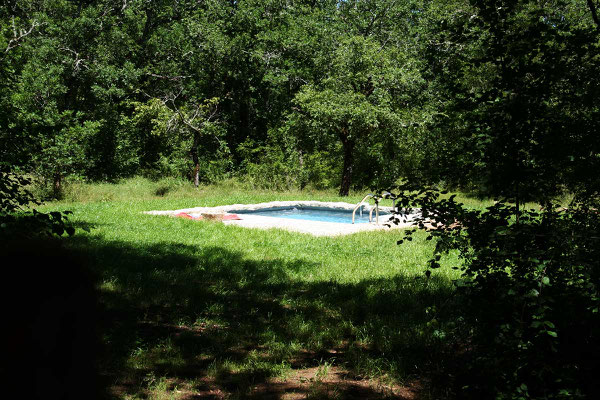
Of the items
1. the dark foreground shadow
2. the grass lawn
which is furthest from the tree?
the dark foreground shadow

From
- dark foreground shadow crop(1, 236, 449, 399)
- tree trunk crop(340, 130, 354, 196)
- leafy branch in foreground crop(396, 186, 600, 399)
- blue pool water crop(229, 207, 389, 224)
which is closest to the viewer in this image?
leafy branch in foreground crop(396, 186, 600, 399)

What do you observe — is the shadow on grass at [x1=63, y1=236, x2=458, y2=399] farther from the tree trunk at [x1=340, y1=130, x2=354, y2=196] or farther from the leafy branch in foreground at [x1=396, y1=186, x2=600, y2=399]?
the tree trunk at [x1=340, y1=130, x2=354, y2=196]

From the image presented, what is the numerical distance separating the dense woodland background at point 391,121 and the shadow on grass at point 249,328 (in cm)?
66

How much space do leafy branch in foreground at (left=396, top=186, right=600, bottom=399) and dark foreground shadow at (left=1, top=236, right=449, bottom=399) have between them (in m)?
0.61

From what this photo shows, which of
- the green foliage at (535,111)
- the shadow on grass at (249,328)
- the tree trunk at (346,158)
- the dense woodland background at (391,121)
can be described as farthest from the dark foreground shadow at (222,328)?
the tree trunk at (346,158)

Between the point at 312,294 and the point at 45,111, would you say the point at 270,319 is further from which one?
the point at 45,111

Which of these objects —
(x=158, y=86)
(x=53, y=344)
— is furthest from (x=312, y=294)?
(x=158, y=86)

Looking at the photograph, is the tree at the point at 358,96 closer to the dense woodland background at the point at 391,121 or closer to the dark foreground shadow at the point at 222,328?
the dense woodland background at the point at 391,121

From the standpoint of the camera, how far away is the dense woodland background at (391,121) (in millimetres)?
2734

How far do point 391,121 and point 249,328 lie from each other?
14260mm

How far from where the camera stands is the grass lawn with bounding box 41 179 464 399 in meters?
3.53

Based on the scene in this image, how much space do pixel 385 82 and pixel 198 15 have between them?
11.6 m

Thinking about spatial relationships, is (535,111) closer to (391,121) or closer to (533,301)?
(533,301)

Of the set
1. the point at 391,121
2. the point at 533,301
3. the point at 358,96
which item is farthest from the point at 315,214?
the point at 533,301
